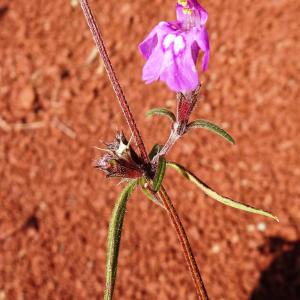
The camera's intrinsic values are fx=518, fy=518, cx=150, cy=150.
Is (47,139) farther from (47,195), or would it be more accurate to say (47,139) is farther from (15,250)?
(15,250)

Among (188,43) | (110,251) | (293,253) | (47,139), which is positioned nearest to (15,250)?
(47,139)

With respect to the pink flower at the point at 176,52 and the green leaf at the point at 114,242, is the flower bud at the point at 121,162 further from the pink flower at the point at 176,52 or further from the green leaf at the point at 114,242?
the pink flower at the point at 176,52

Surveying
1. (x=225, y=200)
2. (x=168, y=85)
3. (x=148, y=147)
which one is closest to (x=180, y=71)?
(x=168, y=85)

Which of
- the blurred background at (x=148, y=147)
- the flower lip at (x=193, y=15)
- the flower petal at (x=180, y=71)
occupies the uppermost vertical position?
the flower lip at (x=193, y=15)

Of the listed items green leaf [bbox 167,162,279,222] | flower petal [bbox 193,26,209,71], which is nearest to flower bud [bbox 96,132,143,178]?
green leaf [bbox 167,162,279,222]

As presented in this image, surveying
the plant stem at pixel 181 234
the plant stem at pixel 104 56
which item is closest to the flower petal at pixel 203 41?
the plant stem at pixel 104 56

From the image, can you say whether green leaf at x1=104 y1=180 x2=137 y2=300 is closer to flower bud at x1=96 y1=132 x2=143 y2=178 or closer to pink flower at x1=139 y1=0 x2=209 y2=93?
flower bud at x1=96 y1=132 x2=143 y2=178

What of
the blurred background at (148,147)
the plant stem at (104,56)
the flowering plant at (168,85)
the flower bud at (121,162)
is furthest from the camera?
the blurred background at (148,147)
